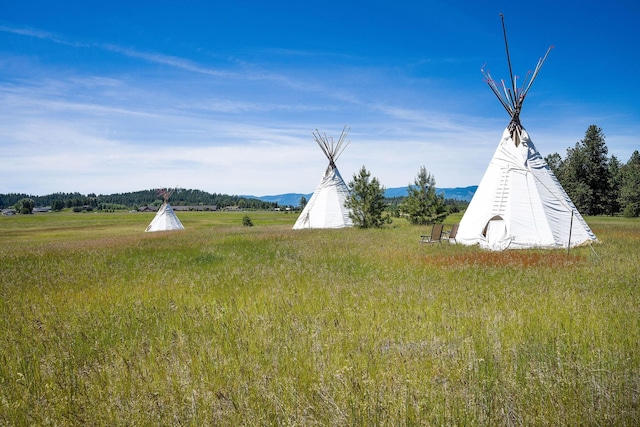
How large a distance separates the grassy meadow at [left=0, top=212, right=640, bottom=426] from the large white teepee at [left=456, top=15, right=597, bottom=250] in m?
5.91

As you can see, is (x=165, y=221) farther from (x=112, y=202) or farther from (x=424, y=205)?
(x=112, y=202)

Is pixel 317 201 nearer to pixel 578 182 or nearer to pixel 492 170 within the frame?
pixel 492 170

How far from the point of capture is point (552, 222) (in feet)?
47.1

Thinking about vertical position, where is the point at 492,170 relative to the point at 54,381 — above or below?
above

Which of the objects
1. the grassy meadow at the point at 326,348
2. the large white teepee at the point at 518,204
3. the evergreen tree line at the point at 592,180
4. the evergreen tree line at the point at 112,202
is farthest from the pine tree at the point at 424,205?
the evergreen tree line at the point at 112,202

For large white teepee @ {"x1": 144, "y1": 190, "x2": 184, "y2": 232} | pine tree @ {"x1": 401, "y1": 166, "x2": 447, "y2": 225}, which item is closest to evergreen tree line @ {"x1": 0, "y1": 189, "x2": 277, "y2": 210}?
large white teepee @ {"x1": 144, "y1": 190, "x2": 184, "y2": 232}

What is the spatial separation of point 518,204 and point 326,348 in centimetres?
1394

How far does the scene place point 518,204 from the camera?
14891 mm

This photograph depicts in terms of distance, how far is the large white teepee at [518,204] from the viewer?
1434 cm

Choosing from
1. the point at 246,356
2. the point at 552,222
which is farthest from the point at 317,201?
the point at 246,356

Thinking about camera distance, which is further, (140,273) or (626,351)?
(140,273)

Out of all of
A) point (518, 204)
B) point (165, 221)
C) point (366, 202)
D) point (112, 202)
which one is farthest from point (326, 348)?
point (112, 202)

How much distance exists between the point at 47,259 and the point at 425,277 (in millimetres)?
12962

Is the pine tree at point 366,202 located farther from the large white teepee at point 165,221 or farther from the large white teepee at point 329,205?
the large white teepee at point 165,221
